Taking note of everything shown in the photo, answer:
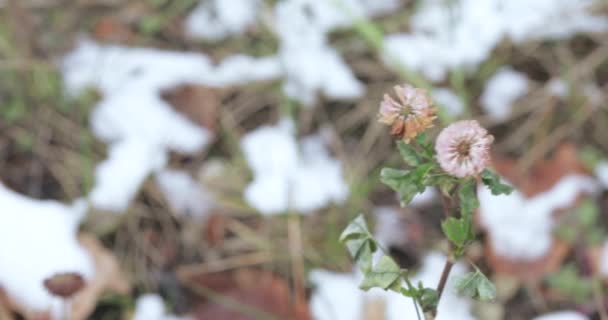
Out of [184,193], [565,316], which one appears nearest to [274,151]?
[184,193]

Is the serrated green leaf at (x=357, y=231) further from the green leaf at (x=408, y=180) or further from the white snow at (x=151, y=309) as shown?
the white snow at (x=151, y=309)

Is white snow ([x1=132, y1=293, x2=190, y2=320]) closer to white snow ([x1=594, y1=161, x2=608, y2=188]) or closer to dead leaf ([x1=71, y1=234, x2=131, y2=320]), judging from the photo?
dead leaf ([x1=71, y1=234, x2=131, y2=320])

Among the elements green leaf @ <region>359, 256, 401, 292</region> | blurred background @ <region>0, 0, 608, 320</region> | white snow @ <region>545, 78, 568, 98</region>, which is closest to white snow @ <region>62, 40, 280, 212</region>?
blurred background @ <region>0, 0, 608, 320</region>

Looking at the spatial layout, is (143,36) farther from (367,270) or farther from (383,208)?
(367,270)

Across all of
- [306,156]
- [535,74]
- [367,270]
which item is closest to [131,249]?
[306,156]

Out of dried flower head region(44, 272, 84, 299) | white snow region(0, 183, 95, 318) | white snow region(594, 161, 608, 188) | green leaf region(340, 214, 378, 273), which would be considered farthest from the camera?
white snow region(594, 161, 608, 188)

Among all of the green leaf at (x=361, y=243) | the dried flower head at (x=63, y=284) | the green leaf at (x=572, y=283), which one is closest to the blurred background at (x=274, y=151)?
the green leaf at (x=572, y=283)

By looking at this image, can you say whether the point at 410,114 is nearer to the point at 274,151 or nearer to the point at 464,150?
the point at 464,150

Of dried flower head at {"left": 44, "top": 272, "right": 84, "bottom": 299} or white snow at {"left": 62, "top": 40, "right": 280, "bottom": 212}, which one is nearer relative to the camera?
dried flower head at {"left": 44, "top": 272, "right": 84, "bottom": 299}
